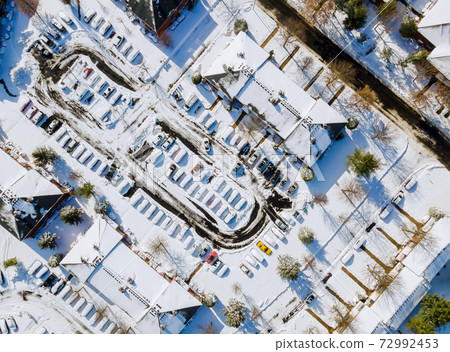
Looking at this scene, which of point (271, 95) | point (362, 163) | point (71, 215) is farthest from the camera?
point (71, 215)

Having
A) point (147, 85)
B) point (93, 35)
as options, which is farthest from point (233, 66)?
point (93, 35)

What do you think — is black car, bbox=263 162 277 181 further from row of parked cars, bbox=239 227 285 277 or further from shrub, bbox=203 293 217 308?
shrub, bbox=203 293 217 308

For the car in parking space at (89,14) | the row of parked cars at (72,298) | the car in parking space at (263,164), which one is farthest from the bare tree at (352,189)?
the car in parking space at (89,14)

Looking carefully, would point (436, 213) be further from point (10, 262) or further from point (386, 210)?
point (10, 262)

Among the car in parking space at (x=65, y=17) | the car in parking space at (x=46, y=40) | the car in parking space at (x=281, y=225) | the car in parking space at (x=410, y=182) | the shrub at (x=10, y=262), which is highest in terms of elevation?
the car in parking space at (x=410, y=182)

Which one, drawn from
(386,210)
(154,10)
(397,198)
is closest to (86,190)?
(154,10)

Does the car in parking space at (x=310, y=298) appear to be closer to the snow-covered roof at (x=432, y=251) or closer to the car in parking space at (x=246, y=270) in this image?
the car in parking space at (x=246, y=270)

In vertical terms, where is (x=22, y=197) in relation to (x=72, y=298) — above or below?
above
